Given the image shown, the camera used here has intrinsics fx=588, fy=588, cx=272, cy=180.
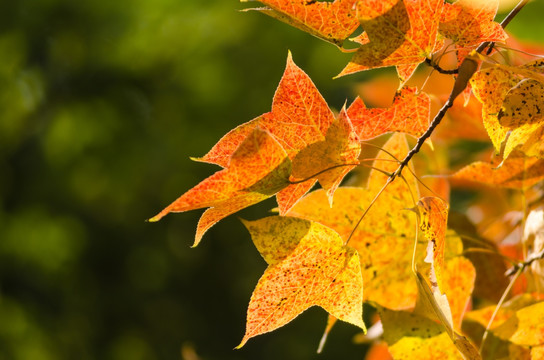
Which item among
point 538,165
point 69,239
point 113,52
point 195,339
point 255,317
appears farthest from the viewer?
point 195,339

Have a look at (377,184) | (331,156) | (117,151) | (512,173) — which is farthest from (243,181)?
(117,151)

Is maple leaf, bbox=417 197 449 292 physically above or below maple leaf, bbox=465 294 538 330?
above

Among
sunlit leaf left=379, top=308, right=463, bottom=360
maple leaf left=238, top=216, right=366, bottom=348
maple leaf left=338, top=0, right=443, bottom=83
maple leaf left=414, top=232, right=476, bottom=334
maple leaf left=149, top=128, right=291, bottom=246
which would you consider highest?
maple leaf left=338, top=0, right=443, bottom=83

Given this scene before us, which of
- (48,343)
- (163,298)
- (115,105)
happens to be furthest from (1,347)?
(115,105)

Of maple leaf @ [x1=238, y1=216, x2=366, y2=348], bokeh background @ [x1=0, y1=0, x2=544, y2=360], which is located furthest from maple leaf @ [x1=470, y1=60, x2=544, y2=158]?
bokeh background @ [x1=0, y1=0, x2=544, y2=360]

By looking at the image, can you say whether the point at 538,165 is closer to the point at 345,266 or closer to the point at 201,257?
the point at 345,266

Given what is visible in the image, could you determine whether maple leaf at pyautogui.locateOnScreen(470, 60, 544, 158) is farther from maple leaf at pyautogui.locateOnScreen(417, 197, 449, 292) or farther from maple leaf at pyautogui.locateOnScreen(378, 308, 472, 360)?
maple leaf at pyautogui.locateOnScreen(378, 308, 472, 360)

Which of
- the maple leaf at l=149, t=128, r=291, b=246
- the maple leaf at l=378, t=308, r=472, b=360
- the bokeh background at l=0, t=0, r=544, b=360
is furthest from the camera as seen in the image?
the bokeh background at l=0, t=0, r=544, b=360

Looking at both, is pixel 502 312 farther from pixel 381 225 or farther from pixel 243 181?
pixel 243 181
